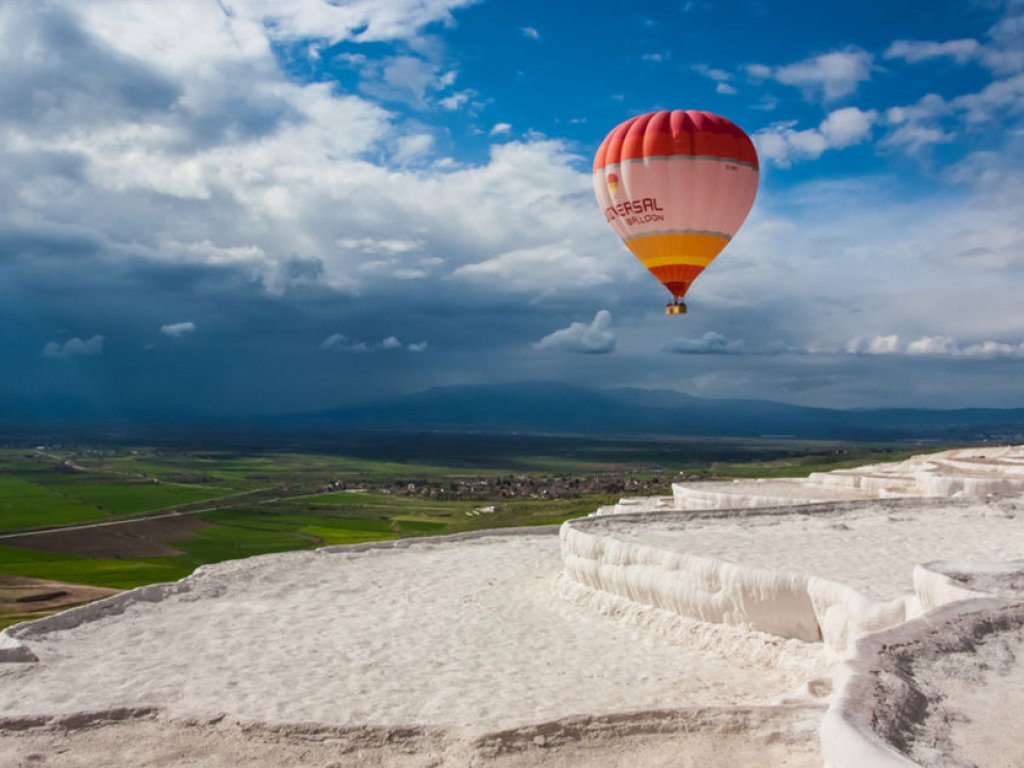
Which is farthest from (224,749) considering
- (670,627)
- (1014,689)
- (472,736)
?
(1014,689)

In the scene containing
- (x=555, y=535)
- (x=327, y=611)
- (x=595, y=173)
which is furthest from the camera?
A: (x=595, y=173)

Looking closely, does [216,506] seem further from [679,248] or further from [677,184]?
[677,184]

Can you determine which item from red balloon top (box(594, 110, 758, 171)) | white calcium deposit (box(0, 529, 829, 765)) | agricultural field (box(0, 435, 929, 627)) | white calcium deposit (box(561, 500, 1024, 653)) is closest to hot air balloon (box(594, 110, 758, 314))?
red balloon top (box(594, 110, 758, 171))

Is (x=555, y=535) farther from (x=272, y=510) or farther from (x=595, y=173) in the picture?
(x=272, y=510)

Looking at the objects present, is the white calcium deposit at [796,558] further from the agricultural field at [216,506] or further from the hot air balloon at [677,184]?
the agricultural field at [216,506]

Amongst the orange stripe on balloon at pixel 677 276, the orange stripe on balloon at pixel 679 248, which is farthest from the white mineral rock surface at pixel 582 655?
the orange stripe on balloon at pixel 677 276

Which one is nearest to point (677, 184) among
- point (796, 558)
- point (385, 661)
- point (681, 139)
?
point (681, 139)

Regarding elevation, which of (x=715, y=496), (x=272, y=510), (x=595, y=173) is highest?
(x=595, y=173)
